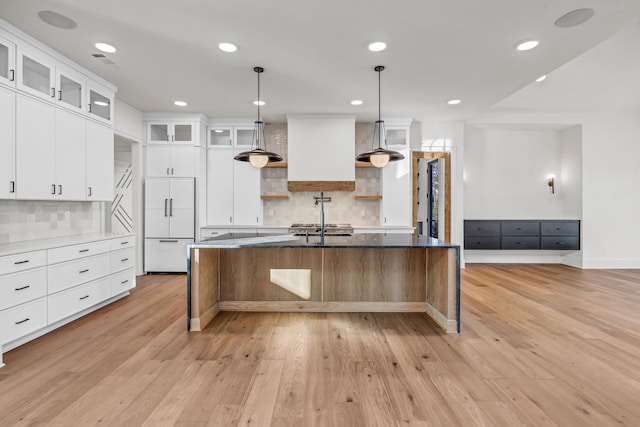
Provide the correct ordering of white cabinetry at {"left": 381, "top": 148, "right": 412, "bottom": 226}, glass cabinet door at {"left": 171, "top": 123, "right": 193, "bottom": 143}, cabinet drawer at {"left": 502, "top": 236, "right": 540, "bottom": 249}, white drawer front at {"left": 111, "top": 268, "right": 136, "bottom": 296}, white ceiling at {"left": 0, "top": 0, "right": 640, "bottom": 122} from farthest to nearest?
cabinet drawer at {"left": 502, "top": 236, "right": 540, "bottom": 249}, white cabinetry at {"left": 381, "top": 148, "right": 412, "bottom": 226}, glass cabinet door at {"left": 171, "top": 123, "right": 193, "bottom": 143}, white drawer front at {"left": 111, "top": 268, "right": 136, "bottom": 296}, white ceiling at {"left": 0, "top": 0, "right": 640, "bottom": 122}

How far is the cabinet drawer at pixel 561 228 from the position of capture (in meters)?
6.04

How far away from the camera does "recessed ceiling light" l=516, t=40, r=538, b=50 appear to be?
10.1ft

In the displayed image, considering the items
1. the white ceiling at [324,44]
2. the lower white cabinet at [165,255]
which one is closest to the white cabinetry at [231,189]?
the lower white cabinet at [165,255]

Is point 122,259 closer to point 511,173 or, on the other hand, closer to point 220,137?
point 220,137

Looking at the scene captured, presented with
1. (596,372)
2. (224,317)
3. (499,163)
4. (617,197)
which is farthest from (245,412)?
(617,197)

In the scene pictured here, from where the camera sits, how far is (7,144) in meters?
2.78

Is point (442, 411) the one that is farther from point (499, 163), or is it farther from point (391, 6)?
point (499, 163)

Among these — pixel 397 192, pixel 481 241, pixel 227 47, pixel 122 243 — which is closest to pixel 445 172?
pixel 397 192

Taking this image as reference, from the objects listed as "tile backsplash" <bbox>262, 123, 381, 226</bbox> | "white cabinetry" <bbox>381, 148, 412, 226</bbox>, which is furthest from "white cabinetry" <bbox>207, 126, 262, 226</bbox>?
"white cabinetry" <bbox>381, 148, 412, 226</bbox>

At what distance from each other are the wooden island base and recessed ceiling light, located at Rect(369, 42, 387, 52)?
2.05 metres

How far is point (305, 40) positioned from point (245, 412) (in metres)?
3.07

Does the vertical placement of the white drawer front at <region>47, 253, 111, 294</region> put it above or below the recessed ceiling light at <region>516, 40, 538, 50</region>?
below

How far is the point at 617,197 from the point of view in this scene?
6082 mm

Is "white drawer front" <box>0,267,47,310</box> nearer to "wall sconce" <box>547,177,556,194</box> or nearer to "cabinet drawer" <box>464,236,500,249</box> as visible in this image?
"cabinet drawer" <box>464,236,500,249</box>
